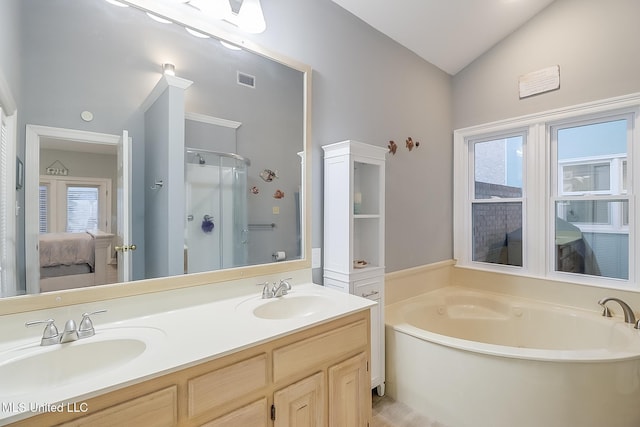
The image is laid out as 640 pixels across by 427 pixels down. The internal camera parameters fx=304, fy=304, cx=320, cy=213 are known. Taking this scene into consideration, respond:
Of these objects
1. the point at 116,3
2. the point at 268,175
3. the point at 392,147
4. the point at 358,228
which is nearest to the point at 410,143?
the point at 392,147

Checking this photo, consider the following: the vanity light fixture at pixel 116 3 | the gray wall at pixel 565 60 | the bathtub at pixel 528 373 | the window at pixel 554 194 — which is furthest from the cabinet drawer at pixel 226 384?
the gray wall at pixel 565 60

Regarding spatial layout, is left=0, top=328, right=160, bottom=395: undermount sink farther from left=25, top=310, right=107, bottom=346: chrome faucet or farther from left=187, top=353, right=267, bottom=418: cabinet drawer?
left=187, top=353, right=267, bottom=418: cabinet drawer

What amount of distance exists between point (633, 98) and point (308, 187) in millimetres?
2434

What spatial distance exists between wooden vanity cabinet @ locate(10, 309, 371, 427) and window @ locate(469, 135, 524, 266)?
2.09 meters

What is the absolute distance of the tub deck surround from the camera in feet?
2.60

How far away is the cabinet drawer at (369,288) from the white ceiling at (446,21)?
193 cm

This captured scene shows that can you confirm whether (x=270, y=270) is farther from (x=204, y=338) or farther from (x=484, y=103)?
(x=484, y=103)

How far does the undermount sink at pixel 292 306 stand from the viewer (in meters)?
1.53

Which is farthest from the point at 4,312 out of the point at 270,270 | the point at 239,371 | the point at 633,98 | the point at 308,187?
the point at 633,98

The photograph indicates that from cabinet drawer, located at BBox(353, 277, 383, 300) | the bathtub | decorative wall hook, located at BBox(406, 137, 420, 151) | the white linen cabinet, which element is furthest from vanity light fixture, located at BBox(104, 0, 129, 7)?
the bathtub

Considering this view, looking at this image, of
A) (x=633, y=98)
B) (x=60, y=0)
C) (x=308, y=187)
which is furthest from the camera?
(x=633, y=98)

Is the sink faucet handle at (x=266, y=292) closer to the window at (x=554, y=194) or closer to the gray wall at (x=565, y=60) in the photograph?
the window at (x=554, y=194)

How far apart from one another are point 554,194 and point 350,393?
2.45m

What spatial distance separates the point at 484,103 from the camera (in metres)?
2.94
